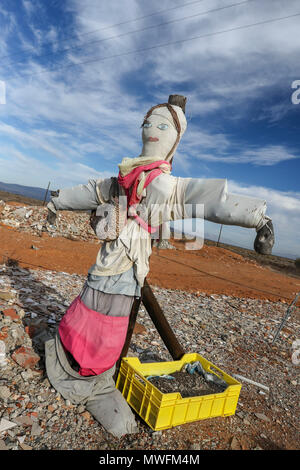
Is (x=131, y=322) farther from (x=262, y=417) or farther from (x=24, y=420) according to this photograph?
(x=262, y=417)

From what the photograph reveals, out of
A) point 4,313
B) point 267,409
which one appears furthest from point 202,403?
point 4,313

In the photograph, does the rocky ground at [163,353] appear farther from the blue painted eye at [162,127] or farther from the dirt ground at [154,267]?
the blue painted eye at [162,127]

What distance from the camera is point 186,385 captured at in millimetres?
2541

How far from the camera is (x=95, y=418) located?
2.32 m

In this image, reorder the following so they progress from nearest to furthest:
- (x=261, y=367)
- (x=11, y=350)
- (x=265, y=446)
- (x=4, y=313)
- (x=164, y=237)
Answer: (x=164, y=237) → (x=265, y=446) → (x=11, y=350) → (x=4, y=313) → (x=261, y=367)

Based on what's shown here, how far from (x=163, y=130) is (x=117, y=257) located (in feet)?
3.22

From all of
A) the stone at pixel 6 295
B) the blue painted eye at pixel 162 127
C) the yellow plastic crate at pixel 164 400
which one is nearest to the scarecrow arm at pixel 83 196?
the blue painted eye at pixel 162 127

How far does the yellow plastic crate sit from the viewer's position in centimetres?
215

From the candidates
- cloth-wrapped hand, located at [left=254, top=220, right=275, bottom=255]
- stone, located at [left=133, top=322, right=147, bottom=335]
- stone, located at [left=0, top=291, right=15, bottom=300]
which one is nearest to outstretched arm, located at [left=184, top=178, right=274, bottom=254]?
cloth-wrapped hand, located at [left=254, top=220, right=275, bottom=255]

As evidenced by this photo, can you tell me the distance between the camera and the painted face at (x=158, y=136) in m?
2.28

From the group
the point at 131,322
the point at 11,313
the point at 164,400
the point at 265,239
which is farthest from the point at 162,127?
the point at 11,313

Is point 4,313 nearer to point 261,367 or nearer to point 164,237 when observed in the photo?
point 164,237

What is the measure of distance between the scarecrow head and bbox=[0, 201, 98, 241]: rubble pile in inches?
401

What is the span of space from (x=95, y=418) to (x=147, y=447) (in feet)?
1.41
